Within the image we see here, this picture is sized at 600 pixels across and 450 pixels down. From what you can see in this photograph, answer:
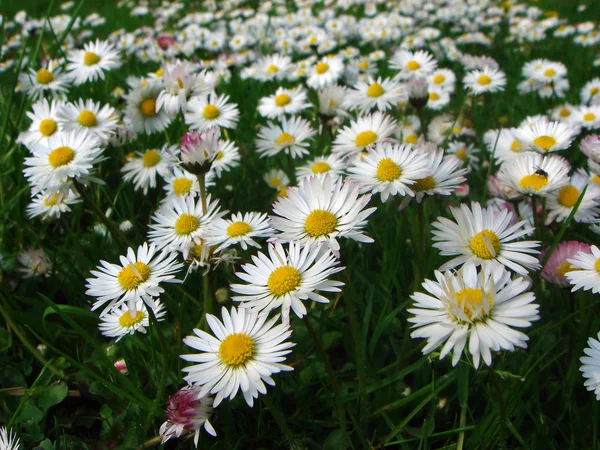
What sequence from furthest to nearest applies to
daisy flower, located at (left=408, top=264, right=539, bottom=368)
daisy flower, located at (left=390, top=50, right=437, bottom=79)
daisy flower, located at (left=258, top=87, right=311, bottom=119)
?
daisy flower, located at (left=390, top=50, right=437, bottom=79), daisy flower, located at (left=258, top=87, right=311, bottom=119), daisy flower, located at (left=408, top=264, right=539, bottom=368)

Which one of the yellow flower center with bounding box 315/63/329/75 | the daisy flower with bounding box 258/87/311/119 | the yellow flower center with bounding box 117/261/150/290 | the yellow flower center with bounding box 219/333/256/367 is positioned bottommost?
the yellow flower center with bounding box 219/333/256/367

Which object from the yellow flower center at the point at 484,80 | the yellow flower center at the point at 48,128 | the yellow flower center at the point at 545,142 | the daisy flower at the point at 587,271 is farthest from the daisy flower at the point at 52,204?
the yellow flower center at the point at 484,80

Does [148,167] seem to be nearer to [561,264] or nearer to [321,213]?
[321,213]

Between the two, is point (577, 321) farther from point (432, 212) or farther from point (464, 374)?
point (432, 212)

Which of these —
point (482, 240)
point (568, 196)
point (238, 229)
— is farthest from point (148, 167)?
point (568, 196)

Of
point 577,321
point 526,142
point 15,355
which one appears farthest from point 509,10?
point 15,355

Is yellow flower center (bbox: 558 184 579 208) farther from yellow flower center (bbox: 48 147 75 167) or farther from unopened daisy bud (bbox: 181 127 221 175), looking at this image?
yellow flower center (bbox: 48 147 75 167)

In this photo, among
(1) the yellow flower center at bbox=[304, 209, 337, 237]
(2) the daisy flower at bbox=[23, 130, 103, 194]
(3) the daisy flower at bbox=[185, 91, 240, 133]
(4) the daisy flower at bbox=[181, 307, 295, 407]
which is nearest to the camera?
(4) the daisy flower at bbox=[181, 307, 295, 407]

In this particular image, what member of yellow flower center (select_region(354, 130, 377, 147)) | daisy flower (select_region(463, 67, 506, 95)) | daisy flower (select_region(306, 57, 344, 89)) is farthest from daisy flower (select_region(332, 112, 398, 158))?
daisy flower (select_region(306, 57, 344, 89))
